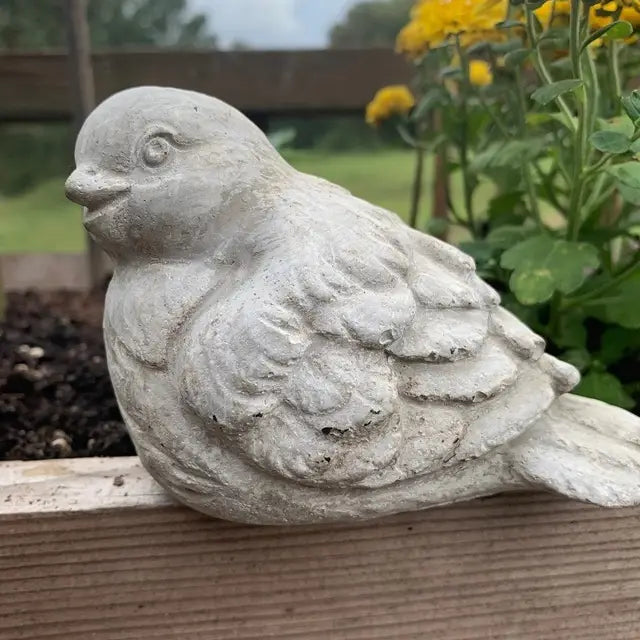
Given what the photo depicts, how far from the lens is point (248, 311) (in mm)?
566

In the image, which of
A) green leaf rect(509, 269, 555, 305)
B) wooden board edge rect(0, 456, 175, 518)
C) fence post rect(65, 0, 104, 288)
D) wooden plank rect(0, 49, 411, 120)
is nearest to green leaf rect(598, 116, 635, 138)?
green leaf rect(509, 269, 555, 305)

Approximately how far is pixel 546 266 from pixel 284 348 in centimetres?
40

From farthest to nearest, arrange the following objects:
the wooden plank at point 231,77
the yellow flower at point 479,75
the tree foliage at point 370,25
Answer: the tree foliage at point 370,25 → the wooden plank at point 231,77 → the yellow flower at point 479,75

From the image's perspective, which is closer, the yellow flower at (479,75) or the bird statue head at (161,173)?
the bird statue head at (161,173)

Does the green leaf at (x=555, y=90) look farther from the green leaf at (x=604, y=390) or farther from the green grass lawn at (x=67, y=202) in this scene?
the green grass lawn at (x=67, y=202)

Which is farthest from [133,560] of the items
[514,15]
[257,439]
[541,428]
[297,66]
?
[297,66]

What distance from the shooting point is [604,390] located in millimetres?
861

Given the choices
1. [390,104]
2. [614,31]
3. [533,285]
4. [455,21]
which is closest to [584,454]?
[533,285]

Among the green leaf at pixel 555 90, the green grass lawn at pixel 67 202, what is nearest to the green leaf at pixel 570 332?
the green leaf at pixel 555 90

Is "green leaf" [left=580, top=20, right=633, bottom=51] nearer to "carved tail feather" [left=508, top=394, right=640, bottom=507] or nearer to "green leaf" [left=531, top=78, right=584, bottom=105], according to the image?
"green leaf" [left=531, top=78, right=584, bottom=105]

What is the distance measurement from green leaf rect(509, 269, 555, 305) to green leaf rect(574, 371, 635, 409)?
149mm

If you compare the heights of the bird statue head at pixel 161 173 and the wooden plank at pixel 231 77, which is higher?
the bird statue head at pixel 161 173

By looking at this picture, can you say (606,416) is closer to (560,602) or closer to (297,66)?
(560,602)

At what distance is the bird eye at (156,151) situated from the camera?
592mm
